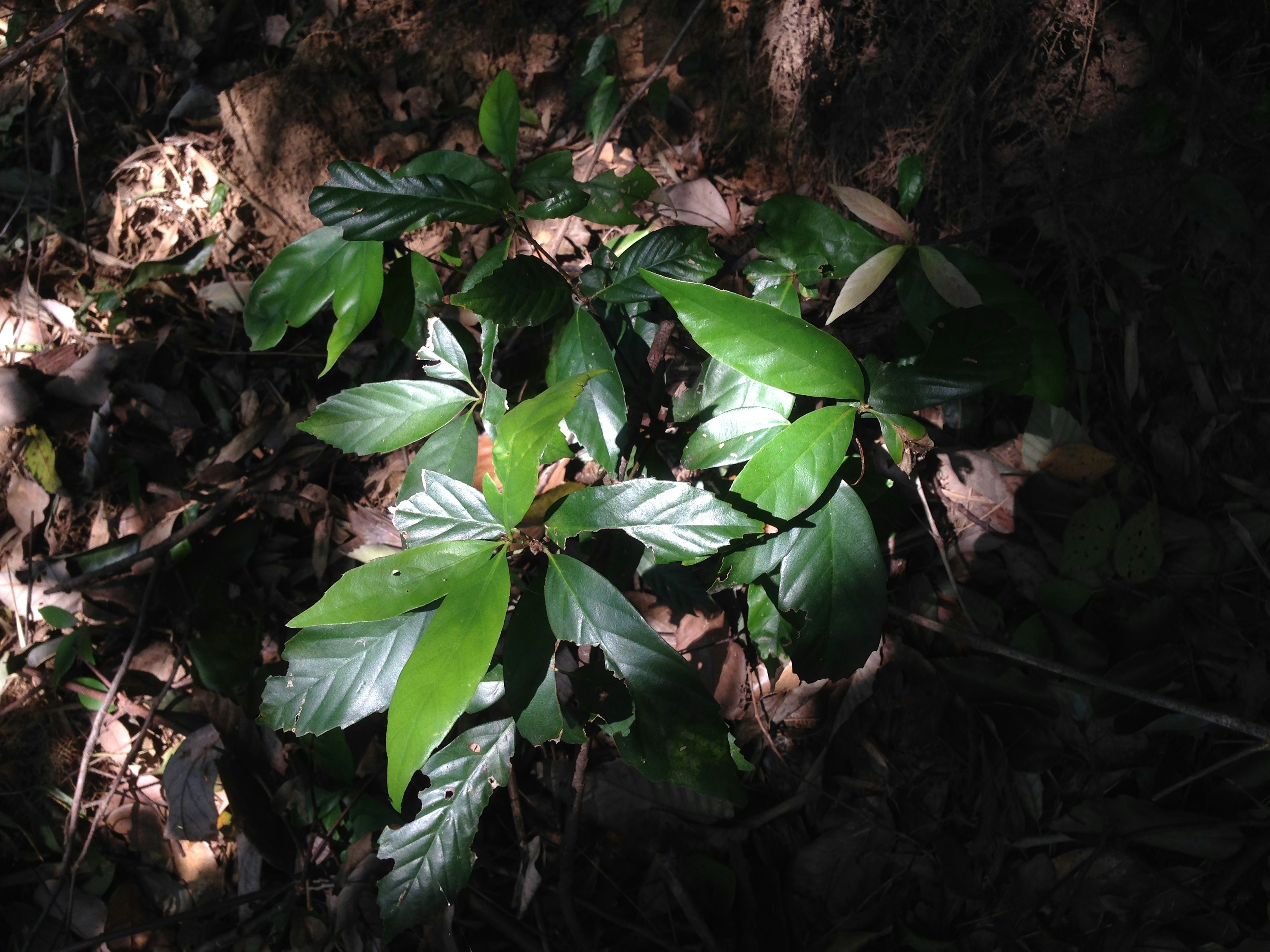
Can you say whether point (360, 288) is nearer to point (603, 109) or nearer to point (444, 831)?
point (603, 109)

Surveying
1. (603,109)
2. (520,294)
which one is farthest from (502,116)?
(520,294)

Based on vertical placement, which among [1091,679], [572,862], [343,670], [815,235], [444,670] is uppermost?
[815,235]

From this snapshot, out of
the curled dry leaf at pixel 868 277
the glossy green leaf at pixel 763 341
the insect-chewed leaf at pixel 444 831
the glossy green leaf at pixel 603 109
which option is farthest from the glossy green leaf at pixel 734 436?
the glossy green leaf at pixel 603 109

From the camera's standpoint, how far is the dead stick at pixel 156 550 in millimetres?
2051

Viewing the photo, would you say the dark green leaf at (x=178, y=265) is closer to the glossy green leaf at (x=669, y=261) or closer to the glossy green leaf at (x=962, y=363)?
the glossy green leaf at (x=669, y=261)

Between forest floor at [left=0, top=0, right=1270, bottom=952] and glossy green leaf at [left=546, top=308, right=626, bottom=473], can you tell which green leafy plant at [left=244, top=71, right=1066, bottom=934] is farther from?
forest floor at [left=0, top=0, right=1270, bottom=952]

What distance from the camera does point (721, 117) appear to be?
2.07 m

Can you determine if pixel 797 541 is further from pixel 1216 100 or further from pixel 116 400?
pixel 116 400

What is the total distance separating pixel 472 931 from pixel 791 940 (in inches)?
27.8

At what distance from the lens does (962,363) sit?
1089mm

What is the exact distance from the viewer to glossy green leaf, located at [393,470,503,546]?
3.66 ft

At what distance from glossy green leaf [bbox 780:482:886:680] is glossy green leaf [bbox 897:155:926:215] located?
0.53 metres

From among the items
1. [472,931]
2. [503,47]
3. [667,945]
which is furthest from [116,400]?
[667,945]

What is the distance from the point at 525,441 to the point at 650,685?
385mm
